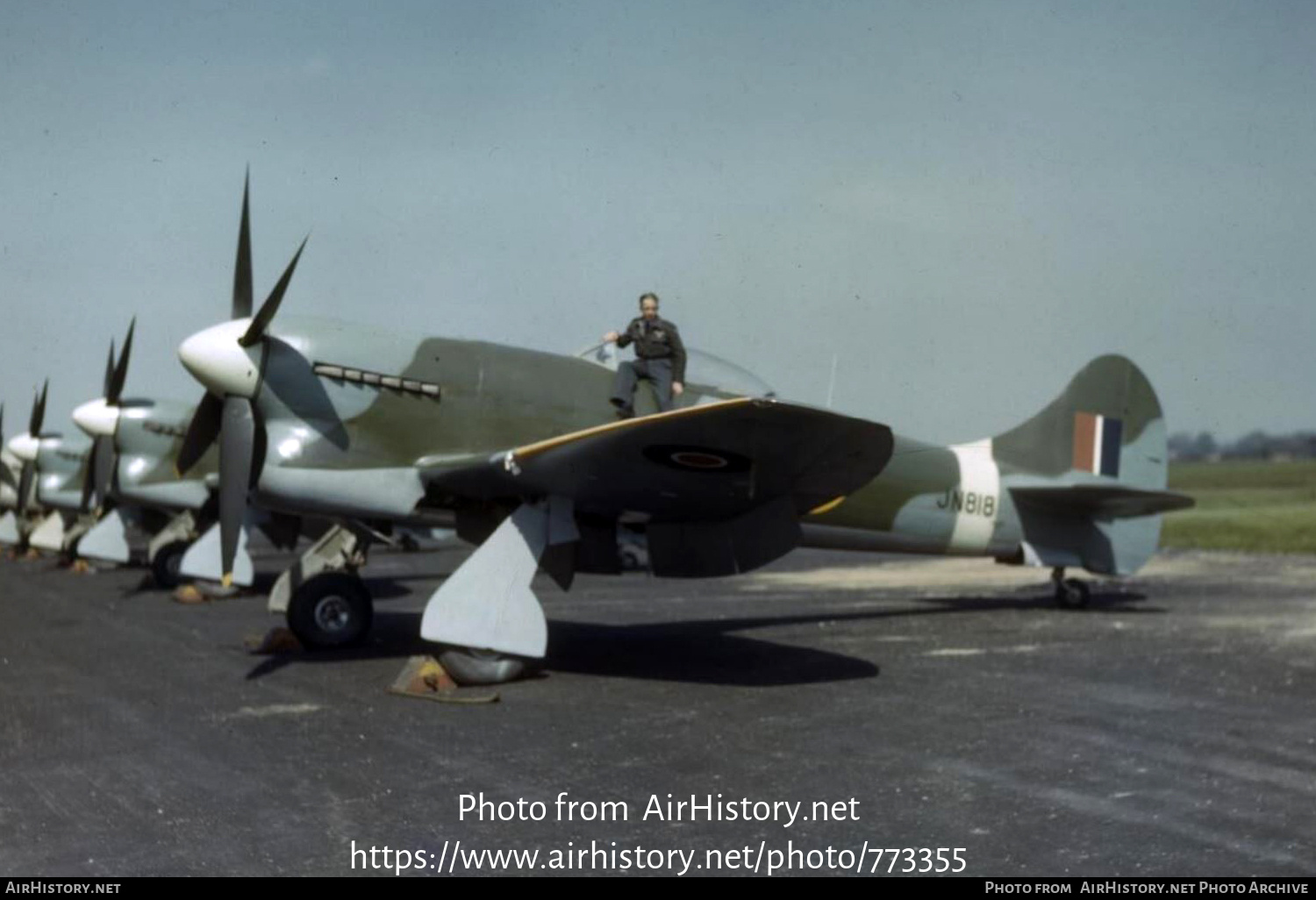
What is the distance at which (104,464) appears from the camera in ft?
55.4

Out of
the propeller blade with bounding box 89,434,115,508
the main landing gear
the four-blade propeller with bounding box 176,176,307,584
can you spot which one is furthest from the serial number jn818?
the propeller blade with bounding box 89,434,115,508

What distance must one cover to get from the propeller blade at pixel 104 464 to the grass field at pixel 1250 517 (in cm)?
2021

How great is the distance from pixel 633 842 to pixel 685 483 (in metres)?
3.67

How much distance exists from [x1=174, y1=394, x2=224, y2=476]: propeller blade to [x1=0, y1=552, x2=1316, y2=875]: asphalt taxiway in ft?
5.29

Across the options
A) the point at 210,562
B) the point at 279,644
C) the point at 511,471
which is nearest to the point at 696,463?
the point at 511,471

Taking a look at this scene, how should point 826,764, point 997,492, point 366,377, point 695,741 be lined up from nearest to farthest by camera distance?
point 826,764, point 695,741, point 366,377, point 997,492

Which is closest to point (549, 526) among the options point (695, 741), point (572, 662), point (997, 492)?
point (572, 662)

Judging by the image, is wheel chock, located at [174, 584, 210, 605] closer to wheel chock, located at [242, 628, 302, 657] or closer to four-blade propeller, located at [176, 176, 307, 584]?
wheel chock, located at [242, 628, 302, 657]

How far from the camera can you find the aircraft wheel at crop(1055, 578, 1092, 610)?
12.7 meters

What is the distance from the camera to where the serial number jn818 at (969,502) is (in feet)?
36.7

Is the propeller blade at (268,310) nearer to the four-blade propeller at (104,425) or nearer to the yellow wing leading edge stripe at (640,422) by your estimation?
the yellow wing leading edge stripe at (640,422)

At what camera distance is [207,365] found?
26.6 feet

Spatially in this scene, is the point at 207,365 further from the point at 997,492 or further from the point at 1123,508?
the point at 1123,508

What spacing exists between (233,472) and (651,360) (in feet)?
9.86
